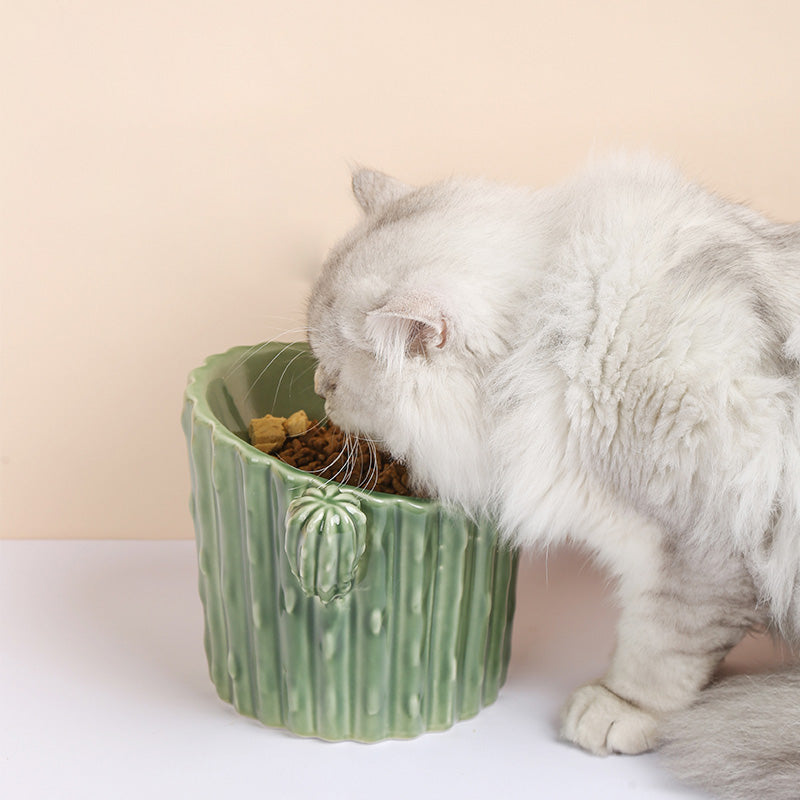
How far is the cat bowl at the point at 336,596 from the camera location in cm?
128

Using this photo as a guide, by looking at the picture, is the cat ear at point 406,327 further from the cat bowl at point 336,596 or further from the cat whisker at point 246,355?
the cat whisker at point 246,355

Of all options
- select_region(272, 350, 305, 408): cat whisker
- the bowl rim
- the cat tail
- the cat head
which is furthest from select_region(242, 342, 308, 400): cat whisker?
the cat tail

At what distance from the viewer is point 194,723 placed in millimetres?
1436

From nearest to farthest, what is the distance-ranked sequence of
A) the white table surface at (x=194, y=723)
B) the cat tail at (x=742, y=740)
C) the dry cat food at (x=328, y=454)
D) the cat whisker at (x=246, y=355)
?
1. the cat tail at (x=742, y=740)
2. the white table surface at (x=194, y=723)
3. the dry cat food at (x=328, y=454)
4. the cat whisker at (x=246, y=355)

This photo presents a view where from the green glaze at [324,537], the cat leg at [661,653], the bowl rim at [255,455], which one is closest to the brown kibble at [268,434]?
the bowl rim at [255,455]

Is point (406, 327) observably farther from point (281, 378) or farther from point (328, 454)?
point (281, 378)

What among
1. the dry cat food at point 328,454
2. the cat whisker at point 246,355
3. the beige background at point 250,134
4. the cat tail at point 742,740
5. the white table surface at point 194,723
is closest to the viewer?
the cat tail at point 742,740

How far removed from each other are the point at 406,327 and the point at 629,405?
0.29 m

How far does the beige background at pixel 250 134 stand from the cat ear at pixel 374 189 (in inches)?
14.6

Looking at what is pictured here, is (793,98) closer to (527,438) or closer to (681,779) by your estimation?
(527,438)

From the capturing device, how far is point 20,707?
1466mm

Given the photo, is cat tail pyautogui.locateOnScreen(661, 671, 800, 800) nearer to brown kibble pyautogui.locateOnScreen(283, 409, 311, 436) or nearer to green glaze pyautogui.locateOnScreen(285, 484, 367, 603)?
green glaze pyautogui.locateOnScreen(285, 484, 367, 603)

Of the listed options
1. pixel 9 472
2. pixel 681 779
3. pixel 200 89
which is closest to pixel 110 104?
pixel 200 89

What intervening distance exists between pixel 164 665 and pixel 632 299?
91 cm
